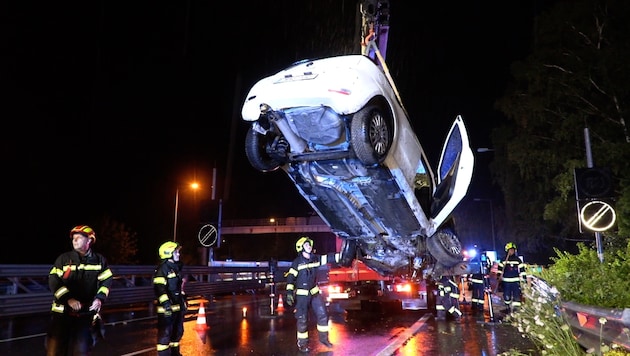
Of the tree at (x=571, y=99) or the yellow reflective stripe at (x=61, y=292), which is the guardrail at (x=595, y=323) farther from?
the tree at (x=571, y=99)

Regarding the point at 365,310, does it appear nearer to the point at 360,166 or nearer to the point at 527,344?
the point at 527,344

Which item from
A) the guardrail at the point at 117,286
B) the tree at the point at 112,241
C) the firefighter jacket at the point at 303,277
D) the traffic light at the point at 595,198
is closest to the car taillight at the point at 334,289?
the guardrail at the point at 117,286

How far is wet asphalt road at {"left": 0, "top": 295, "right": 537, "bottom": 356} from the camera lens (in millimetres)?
6656

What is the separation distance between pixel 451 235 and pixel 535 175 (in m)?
12.0

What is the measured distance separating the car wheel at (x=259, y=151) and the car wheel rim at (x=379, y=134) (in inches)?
53.9

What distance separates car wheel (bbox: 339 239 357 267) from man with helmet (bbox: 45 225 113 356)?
12.6ft

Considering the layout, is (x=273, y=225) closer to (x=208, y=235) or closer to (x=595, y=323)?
(x=208, y=235)

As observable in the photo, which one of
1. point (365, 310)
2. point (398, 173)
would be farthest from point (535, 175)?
point (398, 173)

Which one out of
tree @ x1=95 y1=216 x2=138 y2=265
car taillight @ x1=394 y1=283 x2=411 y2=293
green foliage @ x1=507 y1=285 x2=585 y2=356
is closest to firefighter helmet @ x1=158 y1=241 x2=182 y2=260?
green foliage @ x1=507 y1=285 x2=585 y2=356

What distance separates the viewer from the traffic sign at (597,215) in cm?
601

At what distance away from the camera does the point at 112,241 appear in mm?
34531

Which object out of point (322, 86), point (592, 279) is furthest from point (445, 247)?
point (322, 86)

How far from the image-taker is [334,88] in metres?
4.75

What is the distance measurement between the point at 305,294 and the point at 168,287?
1.89 m
